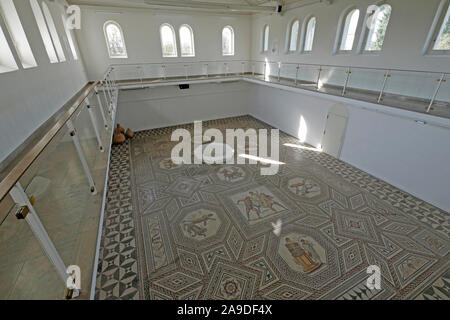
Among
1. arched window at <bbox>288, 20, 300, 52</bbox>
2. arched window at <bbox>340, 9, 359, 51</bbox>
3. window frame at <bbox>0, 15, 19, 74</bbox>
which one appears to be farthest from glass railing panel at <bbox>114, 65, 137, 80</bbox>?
arched window at <bbox>340, 9, 359, 51</bbox>

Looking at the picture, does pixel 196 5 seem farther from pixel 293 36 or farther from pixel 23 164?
pixel 23 164

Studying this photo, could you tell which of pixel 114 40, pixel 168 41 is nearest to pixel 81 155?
pixel 114 40

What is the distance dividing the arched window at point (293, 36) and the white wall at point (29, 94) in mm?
8805

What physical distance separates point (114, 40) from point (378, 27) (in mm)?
10190

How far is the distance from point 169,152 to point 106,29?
6.11 meters

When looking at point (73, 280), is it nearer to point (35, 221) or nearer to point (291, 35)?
point (35, 221)

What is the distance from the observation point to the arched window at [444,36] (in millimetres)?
5000

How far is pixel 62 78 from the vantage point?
5434mm

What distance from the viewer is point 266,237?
450 cm

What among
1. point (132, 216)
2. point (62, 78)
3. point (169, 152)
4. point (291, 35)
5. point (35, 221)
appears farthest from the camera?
point (291, 35)

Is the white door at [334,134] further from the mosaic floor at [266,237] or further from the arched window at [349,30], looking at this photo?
the arched window at [349,30]

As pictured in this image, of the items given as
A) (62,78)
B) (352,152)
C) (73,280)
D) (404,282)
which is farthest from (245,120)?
(73,280)

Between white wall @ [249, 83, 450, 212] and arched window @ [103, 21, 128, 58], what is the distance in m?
8.13

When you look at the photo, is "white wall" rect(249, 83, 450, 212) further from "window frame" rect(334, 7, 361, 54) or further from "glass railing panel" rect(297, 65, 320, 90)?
"window frame" rect(334, 7, 361, 54)
